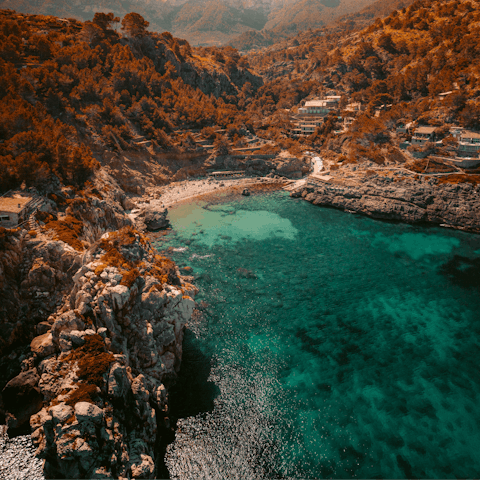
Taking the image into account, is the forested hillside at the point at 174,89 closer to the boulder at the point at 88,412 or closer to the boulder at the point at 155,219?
the boulder at the point at 155,219

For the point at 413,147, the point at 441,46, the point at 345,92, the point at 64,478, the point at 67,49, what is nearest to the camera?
the point at 64,478

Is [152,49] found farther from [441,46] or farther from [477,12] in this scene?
[477,12]

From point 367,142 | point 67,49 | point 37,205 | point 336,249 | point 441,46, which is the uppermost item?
point 67,49

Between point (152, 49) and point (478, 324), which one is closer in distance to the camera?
point (478, 324)

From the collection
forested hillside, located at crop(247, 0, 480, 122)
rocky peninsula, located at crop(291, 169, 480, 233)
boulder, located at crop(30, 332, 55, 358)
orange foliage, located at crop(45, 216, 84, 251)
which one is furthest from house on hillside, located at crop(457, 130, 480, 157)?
boulder, located at crop(30, 332, 55, 358)

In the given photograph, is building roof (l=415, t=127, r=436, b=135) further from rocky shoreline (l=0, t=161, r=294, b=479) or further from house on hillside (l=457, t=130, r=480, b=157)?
rocky shoreline (l=0, t=161, r=294, b=479)

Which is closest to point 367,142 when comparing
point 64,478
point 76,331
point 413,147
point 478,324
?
point 413,147
